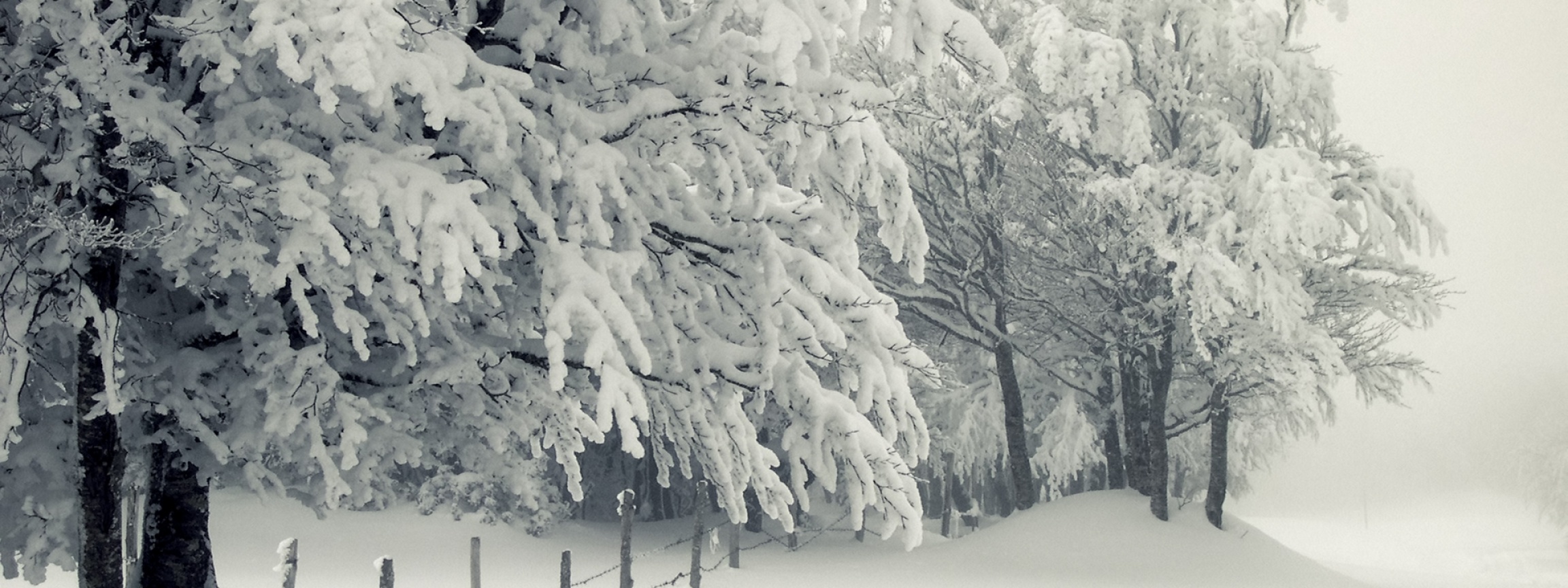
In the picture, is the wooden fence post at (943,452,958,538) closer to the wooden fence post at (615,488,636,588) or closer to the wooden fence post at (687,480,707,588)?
the wooden fence post at (687,480,707,588)

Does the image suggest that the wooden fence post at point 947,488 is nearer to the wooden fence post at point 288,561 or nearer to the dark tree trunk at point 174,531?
the wooden fence post at point 288,561

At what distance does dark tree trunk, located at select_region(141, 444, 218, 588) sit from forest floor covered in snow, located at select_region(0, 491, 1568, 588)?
30.7ft

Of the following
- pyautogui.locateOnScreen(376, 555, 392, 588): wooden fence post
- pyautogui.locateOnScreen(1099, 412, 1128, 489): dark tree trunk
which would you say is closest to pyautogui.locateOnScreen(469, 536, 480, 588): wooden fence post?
pyautogui.locateOnScreen(376, 555, 392, 588): wooden fence post

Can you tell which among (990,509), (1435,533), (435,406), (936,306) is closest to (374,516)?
(936,306)

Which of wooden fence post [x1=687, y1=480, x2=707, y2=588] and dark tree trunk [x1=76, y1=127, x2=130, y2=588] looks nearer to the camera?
dark tree trunk [x1=76, y1=127, x2=130, y2=588]

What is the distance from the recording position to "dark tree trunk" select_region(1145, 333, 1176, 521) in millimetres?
19750

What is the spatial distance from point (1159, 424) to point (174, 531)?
635 inches

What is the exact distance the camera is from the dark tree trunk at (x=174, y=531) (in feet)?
24.9

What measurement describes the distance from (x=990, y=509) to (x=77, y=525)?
35067mm

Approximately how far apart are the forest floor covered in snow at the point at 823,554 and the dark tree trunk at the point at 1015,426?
85cm

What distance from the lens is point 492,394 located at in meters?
7.59

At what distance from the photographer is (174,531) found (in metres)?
7.67

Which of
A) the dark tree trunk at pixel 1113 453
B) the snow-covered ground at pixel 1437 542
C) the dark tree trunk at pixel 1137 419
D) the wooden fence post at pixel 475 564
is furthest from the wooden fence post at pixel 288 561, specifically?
the snow-covered ground at pixel 1437 542

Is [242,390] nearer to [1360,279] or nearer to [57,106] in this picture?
[57,106]
